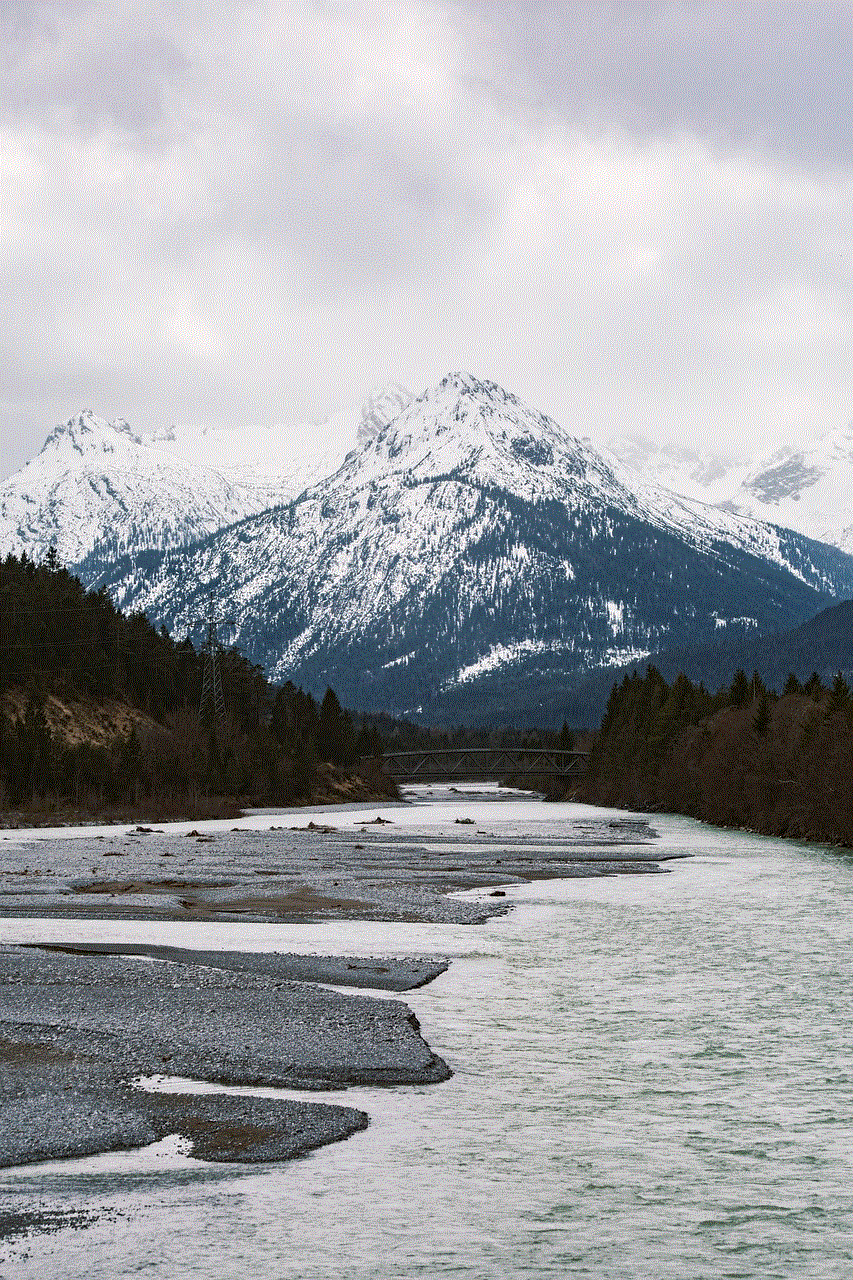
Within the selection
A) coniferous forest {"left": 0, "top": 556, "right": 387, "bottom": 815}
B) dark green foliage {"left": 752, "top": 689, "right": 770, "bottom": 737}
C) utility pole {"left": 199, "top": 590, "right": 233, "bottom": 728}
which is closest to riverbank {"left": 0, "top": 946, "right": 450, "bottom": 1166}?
dark green foliage {"left": 752, "top": 689, "right": 770, "bottom": 737}

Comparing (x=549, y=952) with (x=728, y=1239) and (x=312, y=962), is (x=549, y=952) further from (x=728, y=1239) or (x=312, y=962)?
(x=728, y=1239)

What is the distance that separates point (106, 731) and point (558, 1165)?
157 metres

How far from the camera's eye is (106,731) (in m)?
169

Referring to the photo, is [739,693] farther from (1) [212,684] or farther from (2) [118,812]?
(1) [212,684]

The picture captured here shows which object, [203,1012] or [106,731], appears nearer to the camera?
[203,1012]

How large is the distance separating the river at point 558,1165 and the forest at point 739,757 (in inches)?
2447

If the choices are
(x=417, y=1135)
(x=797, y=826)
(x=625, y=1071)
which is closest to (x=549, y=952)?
(x=625, y=1071)

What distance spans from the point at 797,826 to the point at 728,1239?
88308 millimetres

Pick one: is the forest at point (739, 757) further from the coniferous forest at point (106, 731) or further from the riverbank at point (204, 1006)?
the coniferous forest at point (106, 731)

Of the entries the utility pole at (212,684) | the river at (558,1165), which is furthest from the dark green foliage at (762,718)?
the river at (558,1165)

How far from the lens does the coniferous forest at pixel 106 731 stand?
5394 inches

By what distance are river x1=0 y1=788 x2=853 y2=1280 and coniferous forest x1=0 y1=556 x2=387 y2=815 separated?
109616 mm

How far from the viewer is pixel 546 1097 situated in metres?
20.9

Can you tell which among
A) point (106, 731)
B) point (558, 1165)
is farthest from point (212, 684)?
point (558, 1165)
